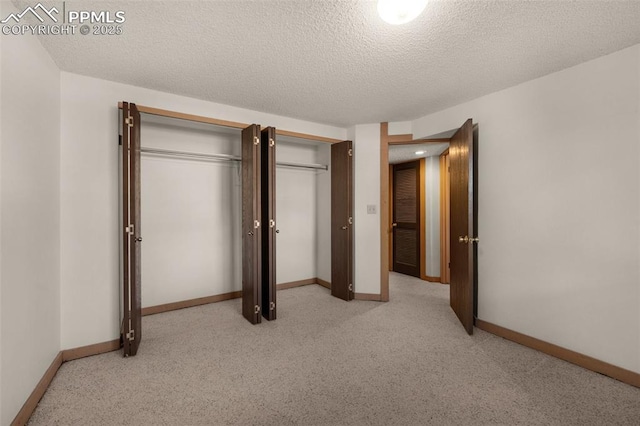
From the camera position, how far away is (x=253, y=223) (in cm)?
319

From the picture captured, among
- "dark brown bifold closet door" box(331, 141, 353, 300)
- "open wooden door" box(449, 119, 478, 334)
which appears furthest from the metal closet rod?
"open wooden door" box(449, 119, 478, 334)

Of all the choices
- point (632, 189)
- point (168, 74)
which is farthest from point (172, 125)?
point (632, 189)

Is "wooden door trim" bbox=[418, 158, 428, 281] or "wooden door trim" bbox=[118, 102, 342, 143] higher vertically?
"wooden door trim" bbox=[118, 102, 342, 143]

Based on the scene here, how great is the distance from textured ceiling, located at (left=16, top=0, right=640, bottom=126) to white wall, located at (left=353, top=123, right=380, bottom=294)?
1085mm

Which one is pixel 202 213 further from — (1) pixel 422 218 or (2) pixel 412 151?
(1) pixel 422 218

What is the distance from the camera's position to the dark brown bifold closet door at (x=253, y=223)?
317cm

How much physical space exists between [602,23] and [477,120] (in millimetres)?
1309

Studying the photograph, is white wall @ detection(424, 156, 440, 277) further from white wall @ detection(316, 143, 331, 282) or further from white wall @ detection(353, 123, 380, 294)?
white wall @ detection(316, 143, 331, 282)

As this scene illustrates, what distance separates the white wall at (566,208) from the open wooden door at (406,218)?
236 centimetres

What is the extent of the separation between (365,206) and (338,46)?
2.35 meters

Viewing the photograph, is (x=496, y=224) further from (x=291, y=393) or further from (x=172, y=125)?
(x=172, y=125)

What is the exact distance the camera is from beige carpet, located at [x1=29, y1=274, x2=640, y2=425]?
5.82ft

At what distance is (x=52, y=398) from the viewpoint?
1.95 metres

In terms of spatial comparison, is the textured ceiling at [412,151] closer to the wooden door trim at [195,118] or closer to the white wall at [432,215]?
the white wall at [432,215]
